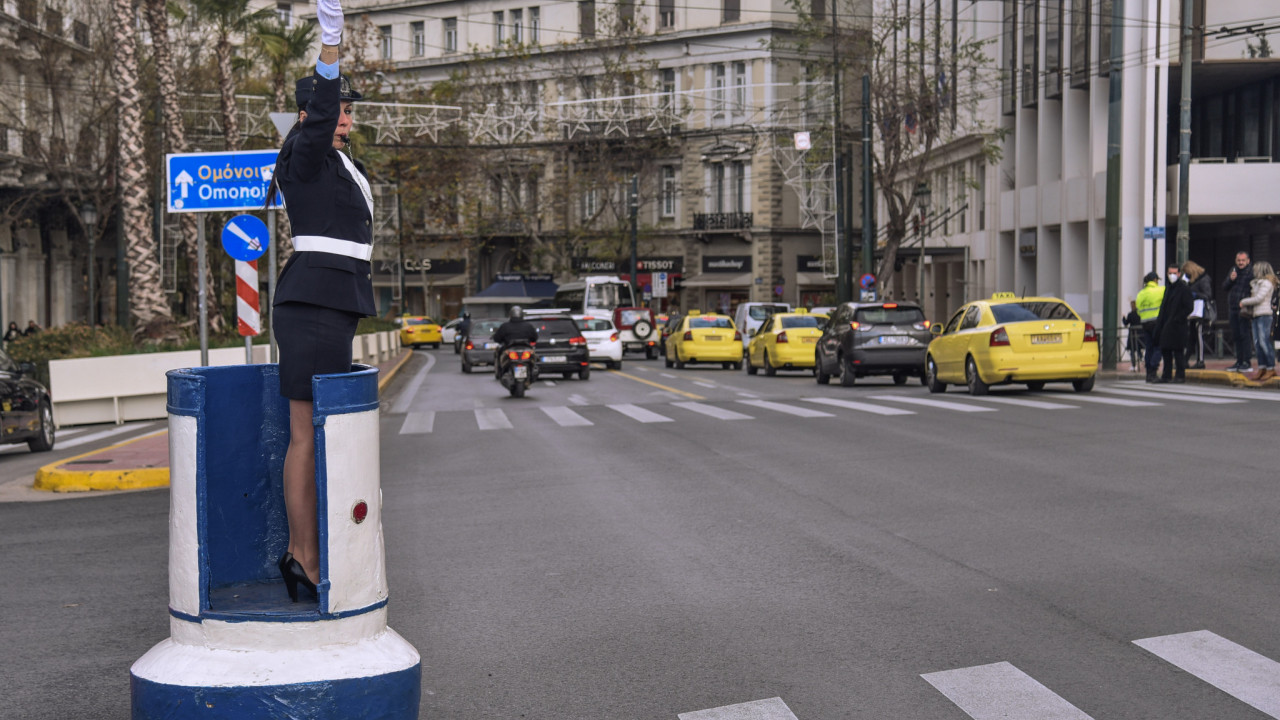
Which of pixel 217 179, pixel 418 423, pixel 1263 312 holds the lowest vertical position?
pixel 418 423

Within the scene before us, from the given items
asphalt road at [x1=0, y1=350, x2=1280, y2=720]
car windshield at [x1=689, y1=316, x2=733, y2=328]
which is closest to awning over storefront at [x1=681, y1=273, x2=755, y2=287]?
car windshield at [x1=689, y1=316, x2=733, y2=328]

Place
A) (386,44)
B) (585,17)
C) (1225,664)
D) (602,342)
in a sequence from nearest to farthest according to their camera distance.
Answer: (1225,664) → (602,342) → (585,17) → (386,44)

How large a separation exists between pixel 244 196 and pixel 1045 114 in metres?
31.6

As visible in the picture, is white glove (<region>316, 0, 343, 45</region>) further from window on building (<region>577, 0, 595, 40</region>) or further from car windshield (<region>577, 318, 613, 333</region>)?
window on building (<region>577, 0, 595, 40</region>)

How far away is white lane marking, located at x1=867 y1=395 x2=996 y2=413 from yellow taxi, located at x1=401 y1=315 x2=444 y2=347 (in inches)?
1859

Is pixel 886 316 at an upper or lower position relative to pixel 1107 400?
upper

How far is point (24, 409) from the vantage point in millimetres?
15758

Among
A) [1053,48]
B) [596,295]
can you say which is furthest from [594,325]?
[596,295]

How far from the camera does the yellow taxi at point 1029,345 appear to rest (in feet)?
66.5

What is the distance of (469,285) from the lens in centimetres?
7719

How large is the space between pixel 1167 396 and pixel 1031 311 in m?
2.35

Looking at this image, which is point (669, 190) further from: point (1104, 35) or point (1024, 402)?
point (1024, 402)

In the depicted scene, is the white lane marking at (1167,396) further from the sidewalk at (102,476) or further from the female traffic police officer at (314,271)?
the female traffic police officer at (314,271)

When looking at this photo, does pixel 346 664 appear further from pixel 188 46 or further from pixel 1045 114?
pixel 188 46
